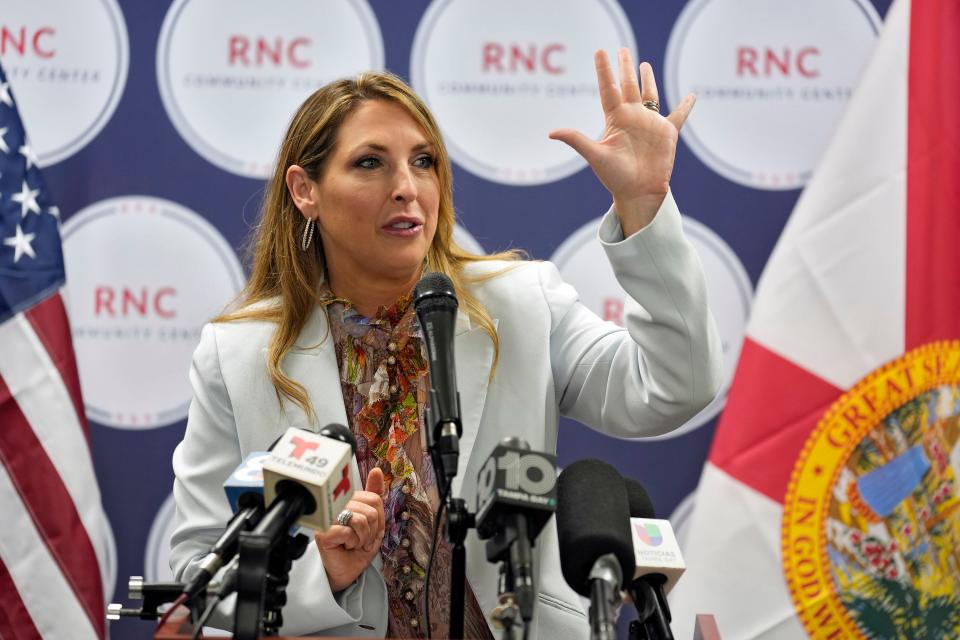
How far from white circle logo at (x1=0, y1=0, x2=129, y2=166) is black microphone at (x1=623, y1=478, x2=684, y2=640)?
8.17 ft

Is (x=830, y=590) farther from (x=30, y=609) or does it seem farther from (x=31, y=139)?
(x=31, y=139)

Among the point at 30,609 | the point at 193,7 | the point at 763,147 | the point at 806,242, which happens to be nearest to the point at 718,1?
the point at 763,147

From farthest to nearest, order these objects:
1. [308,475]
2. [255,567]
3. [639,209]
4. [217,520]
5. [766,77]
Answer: [766,77] < [217,520] < [639,209] < [308,475] < [255,567]

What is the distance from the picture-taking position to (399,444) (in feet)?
7.03

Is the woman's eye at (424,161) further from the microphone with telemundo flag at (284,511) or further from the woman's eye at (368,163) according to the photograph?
the microphone with telemundo flag at (284,511)

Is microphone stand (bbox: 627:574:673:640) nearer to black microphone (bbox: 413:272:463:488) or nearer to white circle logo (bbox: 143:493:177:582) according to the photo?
black microphone (bbox: 413:272:463:488)

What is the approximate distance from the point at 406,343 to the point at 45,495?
139 centimetres

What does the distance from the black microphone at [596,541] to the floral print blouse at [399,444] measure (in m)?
0.71

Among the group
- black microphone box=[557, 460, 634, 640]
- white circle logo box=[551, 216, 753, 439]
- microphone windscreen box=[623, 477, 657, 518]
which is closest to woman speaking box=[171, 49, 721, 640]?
microphone windscreen box=[623, 477, 657, 518]

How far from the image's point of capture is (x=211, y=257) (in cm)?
332

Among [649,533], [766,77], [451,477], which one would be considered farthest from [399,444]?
[766,77]

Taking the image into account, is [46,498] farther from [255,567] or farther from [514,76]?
[255,567]

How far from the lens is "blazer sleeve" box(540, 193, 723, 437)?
1812 mm

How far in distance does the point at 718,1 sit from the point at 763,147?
0.48 m
